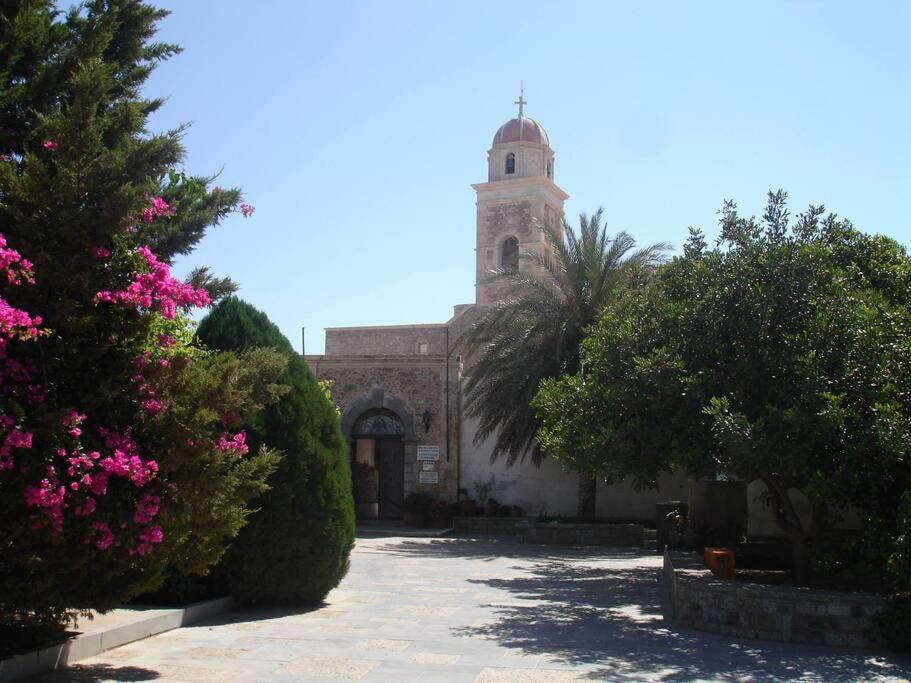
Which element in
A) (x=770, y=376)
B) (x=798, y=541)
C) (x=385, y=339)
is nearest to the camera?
(x=770, y=376)

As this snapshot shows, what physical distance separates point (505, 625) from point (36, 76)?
6680 mm

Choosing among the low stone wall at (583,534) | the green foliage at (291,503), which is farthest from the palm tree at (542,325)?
the green foliage at (291,503)

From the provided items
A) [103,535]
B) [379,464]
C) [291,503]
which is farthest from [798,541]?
[379,464]

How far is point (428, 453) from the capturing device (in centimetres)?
2389

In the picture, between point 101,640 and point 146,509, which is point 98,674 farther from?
point 146,509

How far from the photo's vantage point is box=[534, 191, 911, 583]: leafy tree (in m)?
8.45

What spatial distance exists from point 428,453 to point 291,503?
47.9 ft

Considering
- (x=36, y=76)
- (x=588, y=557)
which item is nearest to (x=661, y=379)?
(x=36, y=76)

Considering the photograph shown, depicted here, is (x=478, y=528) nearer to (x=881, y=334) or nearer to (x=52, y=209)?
(x=881, y=334)

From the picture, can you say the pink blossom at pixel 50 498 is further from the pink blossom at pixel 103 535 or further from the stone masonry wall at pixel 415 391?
the stone masonry wall at pixel 415 391

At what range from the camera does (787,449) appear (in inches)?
332

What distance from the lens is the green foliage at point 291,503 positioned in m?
9.37

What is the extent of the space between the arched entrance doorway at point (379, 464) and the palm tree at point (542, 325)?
3.95 meters

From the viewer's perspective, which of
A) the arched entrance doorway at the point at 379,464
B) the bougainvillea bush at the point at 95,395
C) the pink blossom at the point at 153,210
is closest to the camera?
the bougainvillea bush at the point at 95,395
